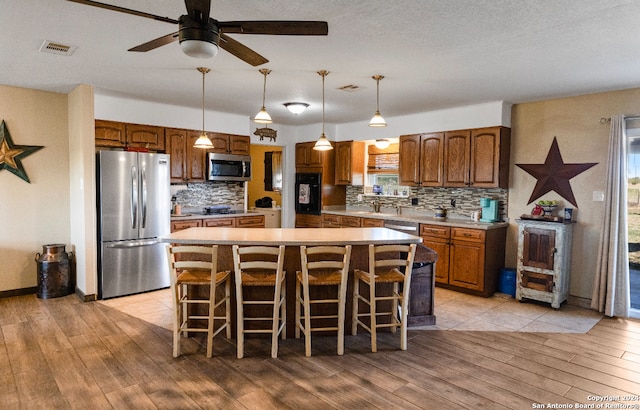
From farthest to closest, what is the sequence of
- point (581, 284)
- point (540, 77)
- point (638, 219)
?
point (581, 284), point (638, 219), point (540, 77)

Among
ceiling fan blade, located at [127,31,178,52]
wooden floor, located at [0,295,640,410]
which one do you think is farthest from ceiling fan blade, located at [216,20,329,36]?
wooden floor, located at [0,295,640,410]

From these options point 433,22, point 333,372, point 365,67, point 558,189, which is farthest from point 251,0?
point 558,189

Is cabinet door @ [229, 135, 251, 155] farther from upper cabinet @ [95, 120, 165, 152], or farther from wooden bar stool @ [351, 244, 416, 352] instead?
wooden bar stool @ [351, 244, 416, 352]

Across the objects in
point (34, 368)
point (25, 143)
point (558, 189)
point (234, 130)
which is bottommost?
point (34, 368)

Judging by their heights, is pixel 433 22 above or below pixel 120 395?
above

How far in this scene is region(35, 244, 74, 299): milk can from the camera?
4.76 m

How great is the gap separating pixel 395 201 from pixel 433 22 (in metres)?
4.23

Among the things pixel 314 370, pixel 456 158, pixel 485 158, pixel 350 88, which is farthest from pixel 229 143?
pixel 314 370

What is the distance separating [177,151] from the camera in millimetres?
5781

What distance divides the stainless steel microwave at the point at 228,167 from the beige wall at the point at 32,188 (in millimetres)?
1863

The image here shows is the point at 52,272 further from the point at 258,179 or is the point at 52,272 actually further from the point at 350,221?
the point at 258,179

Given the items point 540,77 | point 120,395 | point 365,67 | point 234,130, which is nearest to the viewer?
point 120,395

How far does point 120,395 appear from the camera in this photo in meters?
2.65

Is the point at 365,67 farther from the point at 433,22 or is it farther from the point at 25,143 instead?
the point at 25,143
